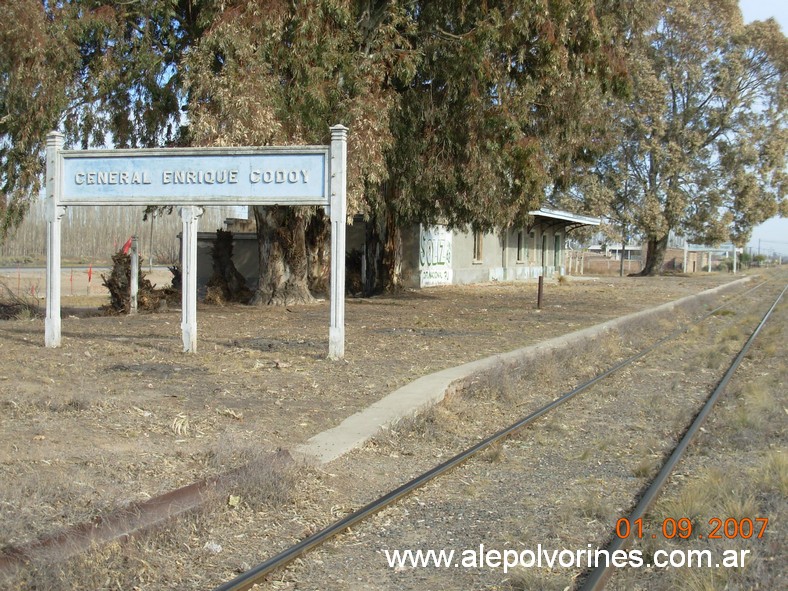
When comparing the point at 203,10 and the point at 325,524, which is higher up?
the point at 203,10

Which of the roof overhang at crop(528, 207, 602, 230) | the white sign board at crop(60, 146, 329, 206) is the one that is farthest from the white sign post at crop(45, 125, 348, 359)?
the roof overhang at crop(528, 207, 602, 230)

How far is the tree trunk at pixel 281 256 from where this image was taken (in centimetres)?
1934

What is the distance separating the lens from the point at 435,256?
31094 millimetres

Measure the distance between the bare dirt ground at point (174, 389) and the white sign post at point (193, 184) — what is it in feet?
3.18

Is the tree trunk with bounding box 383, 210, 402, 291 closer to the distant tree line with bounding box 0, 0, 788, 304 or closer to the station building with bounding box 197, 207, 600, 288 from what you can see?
the station building with bounding box 197, 207, 600, 288

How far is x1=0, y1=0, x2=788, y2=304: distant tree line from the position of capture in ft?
48.5

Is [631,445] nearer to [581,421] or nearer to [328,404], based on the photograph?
[581,421]

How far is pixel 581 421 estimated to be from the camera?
360 inches

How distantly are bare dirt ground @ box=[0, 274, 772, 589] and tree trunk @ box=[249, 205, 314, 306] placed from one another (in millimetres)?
908

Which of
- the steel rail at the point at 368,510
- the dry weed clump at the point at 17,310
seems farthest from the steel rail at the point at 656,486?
the dry weed clump at the point at 17,310

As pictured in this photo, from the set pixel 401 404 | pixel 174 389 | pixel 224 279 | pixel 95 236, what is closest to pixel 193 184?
pixel 174 389

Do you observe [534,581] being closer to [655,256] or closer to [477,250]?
[477,250]

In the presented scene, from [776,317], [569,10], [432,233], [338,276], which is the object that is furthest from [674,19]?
[338,276]

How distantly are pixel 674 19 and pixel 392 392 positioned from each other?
144ft
